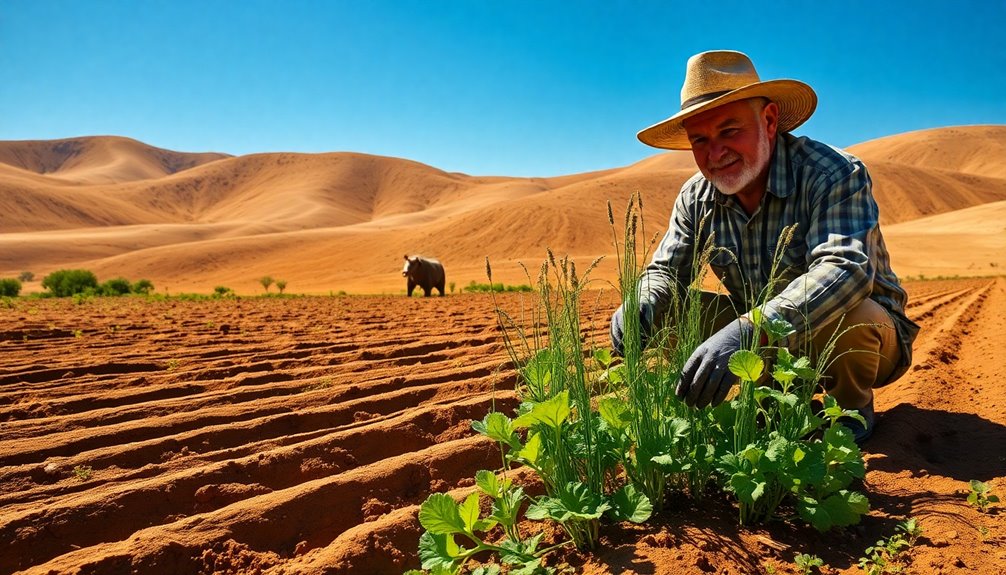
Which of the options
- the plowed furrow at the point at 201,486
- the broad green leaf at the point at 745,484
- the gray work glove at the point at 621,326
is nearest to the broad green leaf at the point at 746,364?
the broad green leaf at the point at 745,484

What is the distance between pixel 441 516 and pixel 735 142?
6.50 ft

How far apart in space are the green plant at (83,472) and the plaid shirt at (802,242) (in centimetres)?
242

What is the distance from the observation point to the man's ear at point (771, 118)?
2.67 m

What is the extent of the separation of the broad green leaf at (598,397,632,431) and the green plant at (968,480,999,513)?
1114 mm

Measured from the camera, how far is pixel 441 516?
1588mm

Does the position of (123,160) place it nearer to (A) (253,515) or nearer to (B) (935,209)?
(B) (935,209)

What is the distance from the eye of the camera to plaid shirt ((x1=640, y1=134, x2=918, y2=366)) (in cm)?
215

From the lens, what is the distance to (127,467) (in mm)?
2578

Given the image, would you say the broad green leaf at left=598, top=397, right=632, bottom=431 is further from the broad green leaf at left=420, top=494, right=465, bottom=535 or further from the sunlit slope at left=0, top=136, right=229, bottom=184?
the sunlit slope at left=0, top=136, right=229, bottom=184

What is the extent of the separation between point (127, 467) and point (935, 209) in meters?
58.4

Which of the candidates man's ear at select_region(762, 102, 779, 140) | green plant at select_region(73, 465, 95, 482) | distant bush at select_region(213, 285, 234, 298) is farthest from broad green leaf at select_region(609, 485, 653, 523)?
distant bush at select_region(213, 285, 234, 298)

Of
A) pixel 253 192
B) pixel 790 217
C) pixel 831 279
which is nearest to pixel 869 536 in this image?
pixel 831 279

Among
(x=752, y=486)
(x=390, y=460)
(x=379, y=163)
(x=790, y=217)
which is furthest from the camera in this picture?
(x=379, y=163)

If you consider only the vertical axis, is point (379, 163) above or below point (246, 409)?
above
